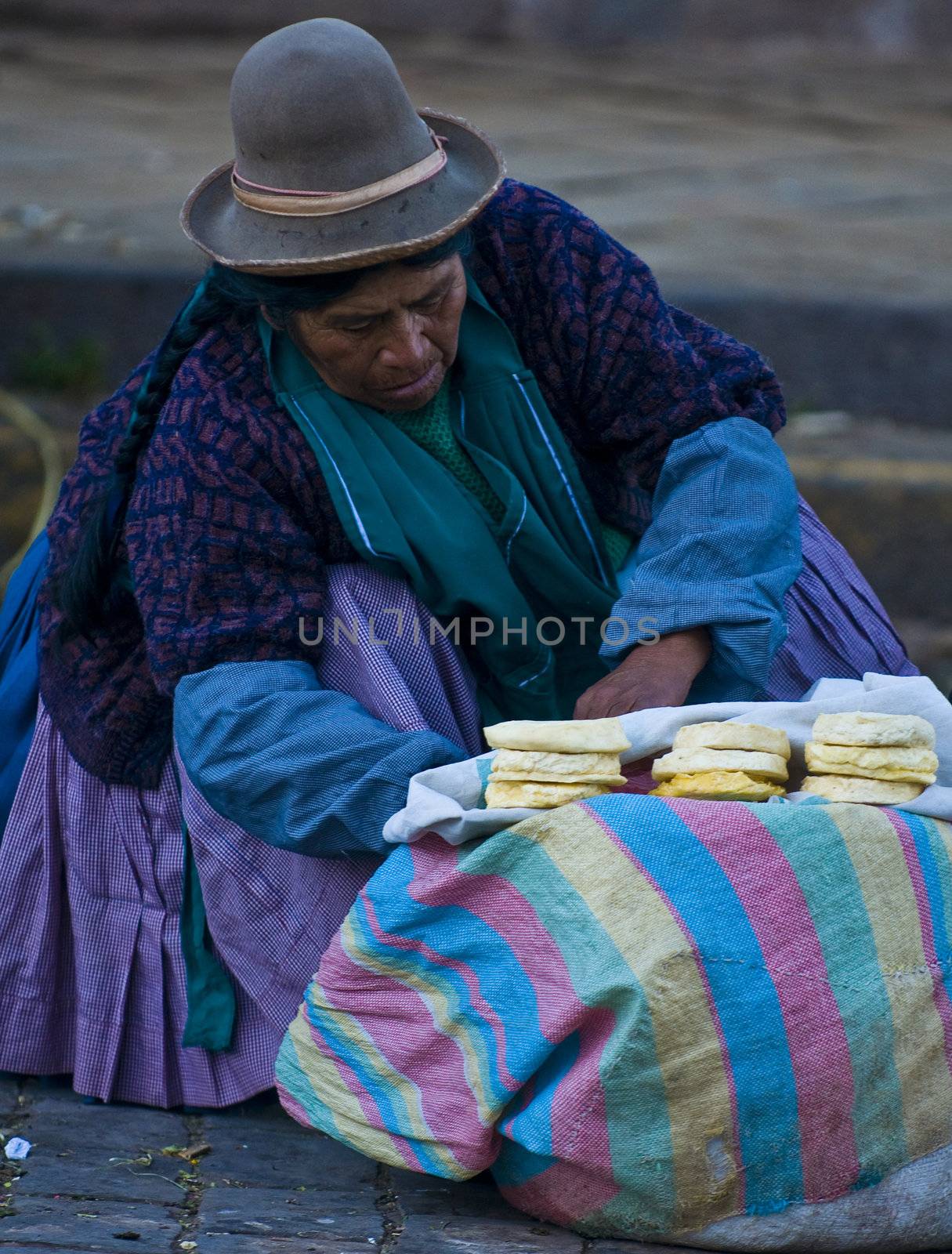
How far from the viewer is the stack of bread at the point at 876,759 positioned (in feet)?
6.93

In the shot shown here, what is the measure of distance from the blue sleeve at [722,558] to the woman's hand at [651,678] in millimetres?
22

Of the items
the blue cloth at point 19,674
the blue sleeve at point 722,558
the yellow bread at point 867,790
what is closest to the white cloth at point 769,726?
the yellow bread at point 867,790

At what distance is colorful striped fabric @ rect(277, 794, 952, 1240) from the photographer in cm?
194

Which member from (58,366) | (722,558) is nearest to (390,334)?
(722,558)

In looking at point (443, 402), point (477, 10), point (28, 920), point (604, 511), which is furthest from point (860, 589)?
point (477, 10)

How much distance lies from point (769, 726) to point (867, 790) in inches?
6.4

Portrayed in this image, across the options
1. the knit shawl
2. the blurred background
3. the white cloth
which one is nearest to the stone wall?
the blurred background

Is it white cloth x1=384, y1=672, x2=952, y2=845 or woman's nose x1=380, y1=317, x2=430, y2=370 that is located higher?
woman's nose x1=380, y1=317, x2=430, y2=370

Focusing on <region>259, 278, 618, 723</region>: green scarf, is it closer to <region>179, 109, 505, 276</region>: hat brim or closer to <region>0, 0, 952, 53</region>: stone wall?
<region>179, 109, 505, 276</region>: hat brim

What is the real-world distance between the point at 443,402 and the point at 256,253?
407mm

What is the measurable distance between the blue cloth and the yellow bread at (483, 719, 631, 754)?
105cm

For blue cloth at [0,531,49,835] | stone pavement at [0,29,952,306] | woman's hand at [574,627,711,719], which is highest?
woman's hand at [574,627,711,719]

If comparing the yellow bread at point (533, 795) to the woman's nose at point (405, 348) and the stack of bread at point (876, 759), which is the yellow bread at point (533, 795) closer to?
the stack of bread at point (876, 759)

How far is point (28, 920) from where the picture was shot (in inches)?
110
